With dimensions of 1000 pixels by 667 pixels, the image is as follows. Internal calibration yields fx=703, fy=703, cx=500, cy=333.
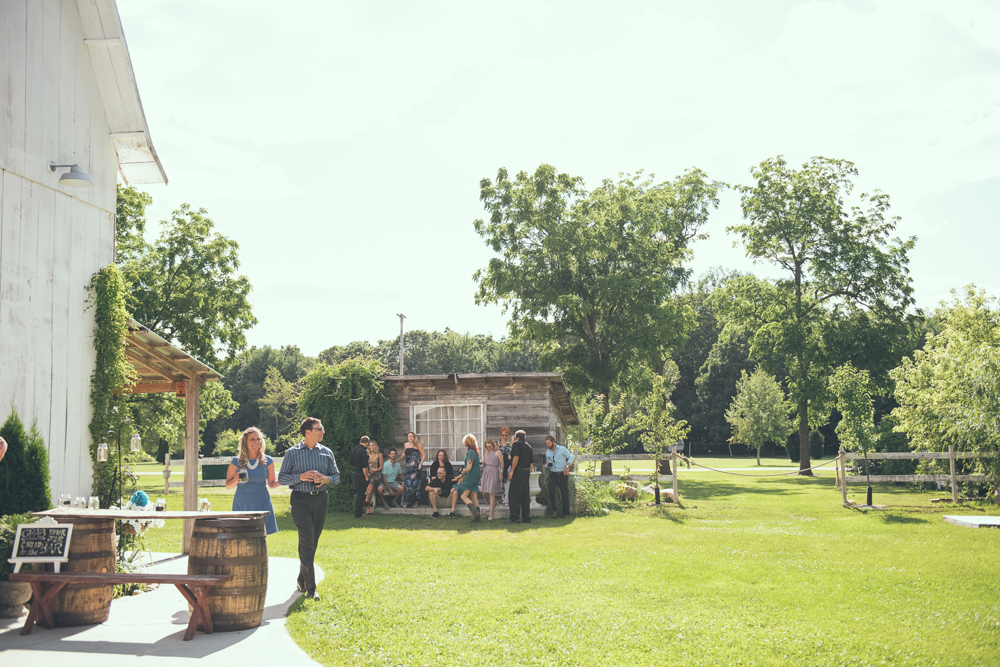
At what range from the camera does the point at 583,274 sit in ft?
101

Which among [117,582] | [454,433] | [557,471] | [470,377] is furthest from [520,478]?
[117,582]

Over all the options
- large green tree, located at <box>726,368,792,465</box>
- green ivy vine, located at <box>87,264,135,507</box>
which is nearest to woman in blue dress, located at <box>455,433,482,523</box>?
green ivy vine, located at <box>87,264,135,507</box>

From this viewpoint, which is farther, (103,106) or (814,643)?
(103,106)

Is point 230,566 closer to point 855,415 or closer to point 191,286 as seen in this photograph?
point 855,415

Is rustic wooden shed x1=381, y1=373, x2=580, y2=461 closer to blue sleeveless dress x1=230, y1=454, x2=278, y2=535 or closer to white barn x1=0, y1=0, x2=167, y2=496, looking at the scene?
blue sleeveless dress x1=230, y1=454, x2=278, y2=535

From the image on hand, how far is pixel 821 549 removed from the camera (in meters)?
10.6

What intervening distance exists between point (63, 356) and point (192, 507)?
328 cm

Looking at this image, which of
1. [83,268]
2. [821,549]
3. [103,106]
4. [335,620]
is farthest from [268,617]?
[821,549]

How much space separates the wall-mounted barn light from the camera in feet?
25.3

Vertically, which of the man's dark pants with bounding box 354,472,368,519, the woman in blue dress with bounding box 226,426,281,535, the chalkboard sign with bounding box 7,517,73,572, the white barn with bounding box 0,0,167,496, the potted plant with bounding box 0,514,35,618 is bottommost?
the man's dark pants with bounding box 354,472,368,519

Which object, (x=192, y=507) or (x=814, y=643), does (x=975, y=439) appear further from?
(x=192, y=507)

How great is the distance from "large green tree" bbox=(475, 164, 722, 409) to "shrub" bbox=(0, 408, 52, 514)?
75.0 feet

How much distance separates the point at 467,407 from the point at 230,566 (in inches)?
469

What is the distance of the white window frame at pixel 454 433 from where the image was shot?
57.9ft
